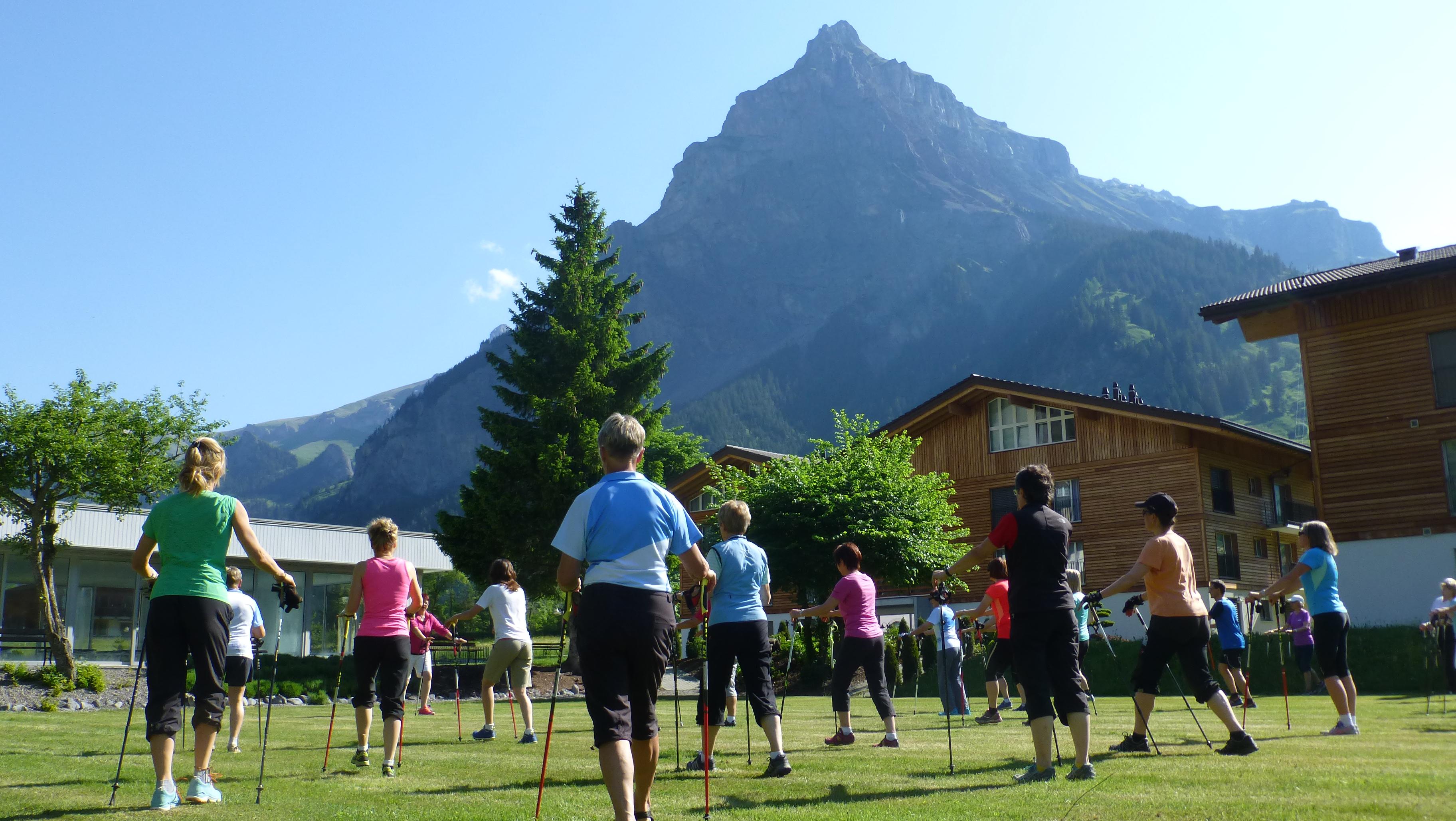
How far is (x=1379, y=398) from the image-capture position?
93.9 feet

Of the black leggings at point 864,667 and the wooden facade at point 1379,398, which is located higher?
the wooden facade at point 1379,398

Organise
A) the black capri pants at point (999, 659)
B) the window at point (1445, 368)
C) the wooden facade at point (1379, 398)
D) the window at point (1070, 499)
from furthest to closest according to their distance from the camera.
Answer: the window at point (1070, 499)
the window at point (1445, 368)
the wooden facade at point (1379, 398)
the black capri pants at point (999, 659)

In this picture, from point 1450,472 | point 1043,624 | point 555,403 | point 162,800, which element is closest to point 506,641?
point 162,800

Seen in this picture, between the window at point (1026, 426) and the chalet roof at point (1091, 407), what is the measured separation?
83cm

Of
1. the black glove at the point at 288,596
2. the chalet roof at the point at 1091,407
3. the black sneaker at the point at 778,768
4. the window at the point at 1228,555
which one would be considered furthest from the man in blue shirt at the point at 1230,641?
the window at the point at 1228,555

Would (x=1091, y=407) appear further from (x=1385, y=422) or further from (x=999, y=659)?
(x=999, y=659)

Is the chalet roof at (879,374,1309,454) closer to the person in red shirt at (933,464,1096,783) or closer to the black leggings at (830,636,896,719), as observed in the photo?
the black leggings at (830,636,896,719)

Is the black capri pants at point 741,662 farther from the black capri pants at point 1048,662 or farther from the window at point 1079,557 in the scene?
the window at point 1079,557

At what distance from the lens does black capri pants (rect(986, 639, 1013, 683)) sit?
13055 mm

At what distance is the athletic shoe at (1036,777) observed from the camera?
675cm

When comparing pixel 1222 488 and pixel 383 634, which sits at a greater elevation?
pixel 1222 488

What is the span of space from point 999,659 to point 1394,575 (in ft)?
64.4

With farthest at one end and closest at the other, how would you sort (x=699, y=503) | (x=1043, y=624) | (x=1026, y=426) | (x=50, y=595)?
1. (x=699, y=503)
2. (x=1026, y=426)
3. (x=50, y=595)
4. (x=1043, y=624)

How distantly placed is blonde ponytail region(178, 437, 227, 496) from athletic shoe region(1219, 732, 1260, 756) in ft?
23.2
